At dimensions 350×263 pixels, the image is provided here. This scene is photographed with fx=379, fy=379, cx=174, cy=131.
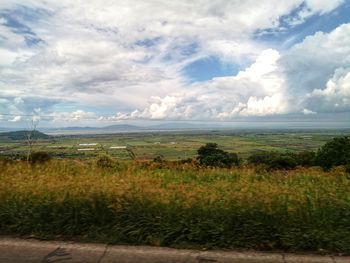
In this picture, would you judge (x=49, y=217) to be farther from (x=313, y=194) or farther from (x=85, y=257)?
(x=313, y=194)

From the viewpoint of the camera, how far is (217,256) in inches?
151

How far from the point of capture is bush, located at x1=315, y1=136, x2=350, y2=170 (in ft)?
87.6

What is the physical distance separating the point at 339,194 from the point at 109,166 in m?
4.87

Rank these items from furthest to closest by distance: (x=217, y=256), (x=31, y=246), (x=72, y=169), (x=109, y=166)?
(x=109, y=166)
(x=72, y=169)
(x=31, y=246)
(x=217, y=256)

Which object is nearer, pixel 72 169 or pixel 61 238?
pixel 61 238

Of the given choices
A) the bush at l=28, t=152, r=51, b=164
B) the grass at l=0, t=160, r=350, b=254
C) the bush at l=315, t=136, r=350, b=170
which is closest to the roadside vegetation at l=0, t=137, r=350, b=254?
the grass at l=0, t=160, r=350, b=254

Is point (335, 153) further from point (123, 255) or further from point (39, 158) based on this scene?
point (123, 255)

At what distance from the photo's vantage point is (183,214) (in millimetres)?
4441

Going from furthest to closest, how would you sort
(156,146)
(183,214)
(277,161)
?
1. (156,146)
2. (277,161)
3. (183,214)

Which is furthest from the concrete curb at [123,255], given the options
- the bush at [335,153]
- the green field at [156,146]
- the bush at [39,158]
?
the bush at [335,153]

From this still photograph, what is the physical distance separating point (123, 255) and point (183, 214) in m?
0.89

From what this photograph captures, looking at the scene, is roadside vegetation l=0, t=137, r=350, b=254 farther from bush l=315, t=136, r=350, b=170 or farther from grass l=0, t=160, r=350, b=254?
bush l=315, t=136, r=350, b=170

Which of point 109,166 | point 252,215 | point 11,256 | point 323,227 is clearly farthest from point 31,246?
point 109,166

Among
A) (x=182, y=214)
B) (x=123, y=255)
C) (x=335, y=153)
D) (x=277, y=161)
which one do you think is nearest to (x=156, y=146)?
(x=335, y=153)
